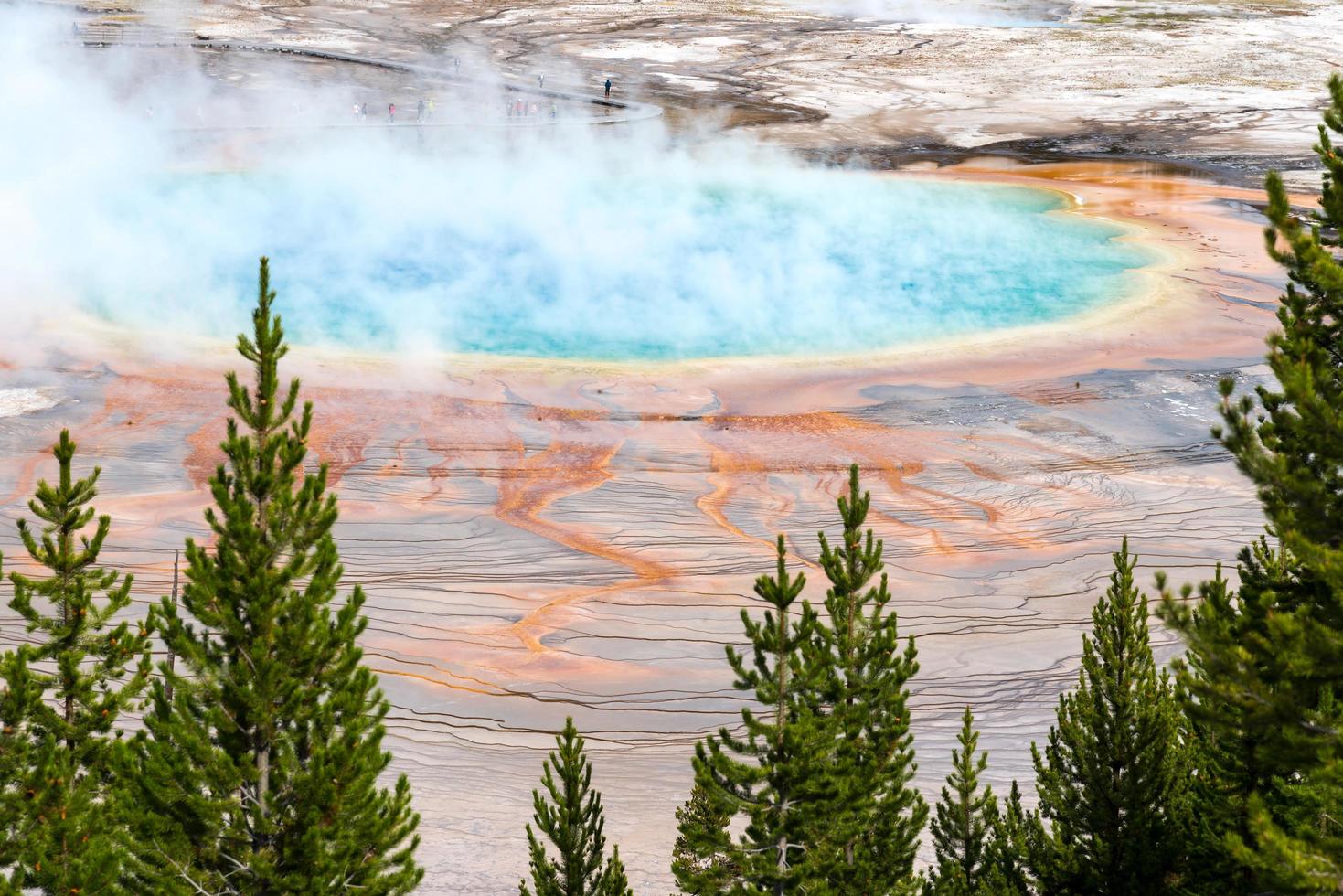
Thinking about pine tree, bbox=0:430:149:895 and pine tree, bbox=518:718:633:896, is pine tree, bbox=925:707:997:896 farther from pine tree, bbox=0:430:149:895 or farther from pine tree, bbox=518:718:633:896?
pine tree, bbox=0:430:149:895

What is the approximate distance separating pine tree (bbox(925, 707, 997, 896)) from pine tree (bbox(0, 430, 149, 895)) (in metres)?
7.60

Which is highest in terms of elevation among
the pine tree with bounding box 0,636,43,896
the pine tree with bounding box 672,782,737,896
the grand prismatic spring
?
the grand prismatic spring

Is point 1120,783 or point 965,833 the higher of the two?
point 1120,783

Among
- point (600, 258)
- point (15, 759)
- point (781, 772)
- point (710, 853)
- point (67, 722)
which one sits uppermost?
point (600, 258)

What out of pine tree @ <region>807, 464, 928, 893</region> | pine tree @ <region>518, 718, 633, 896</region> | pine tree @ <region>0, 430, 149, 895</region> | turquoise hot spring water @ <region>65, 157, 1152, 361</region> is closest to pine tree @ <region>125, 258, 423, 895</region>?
pine tree @ <region>0, 430, 149, 895</region>

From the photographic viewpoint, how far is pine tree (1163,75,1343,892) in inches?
295

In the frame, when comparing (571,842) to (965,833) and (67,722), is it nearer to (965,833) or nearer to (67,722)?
(965,833)

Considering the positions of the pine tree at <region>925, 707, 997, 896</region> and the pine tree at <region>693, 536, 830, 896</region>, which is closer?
the pine tree at <region>693, 536, 830, 896</region>

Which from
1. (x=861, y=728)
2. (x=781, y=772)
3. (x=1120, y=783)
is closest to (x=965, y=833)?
(x=1120, y=783)

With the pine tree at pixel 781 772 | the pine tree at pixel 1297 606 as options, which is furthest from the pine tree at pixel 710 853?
the pine tree at pixel 1297 606

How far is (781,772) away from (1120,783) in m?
4.43

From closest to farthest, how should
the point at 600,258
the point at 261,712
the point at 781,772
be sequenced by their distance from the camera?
1. the point at 261,712
2. the point at 781,772
3. the point at 600,258

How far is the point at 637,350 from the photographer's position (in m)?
32.2

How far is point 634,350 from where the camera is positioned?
32.2 meters
